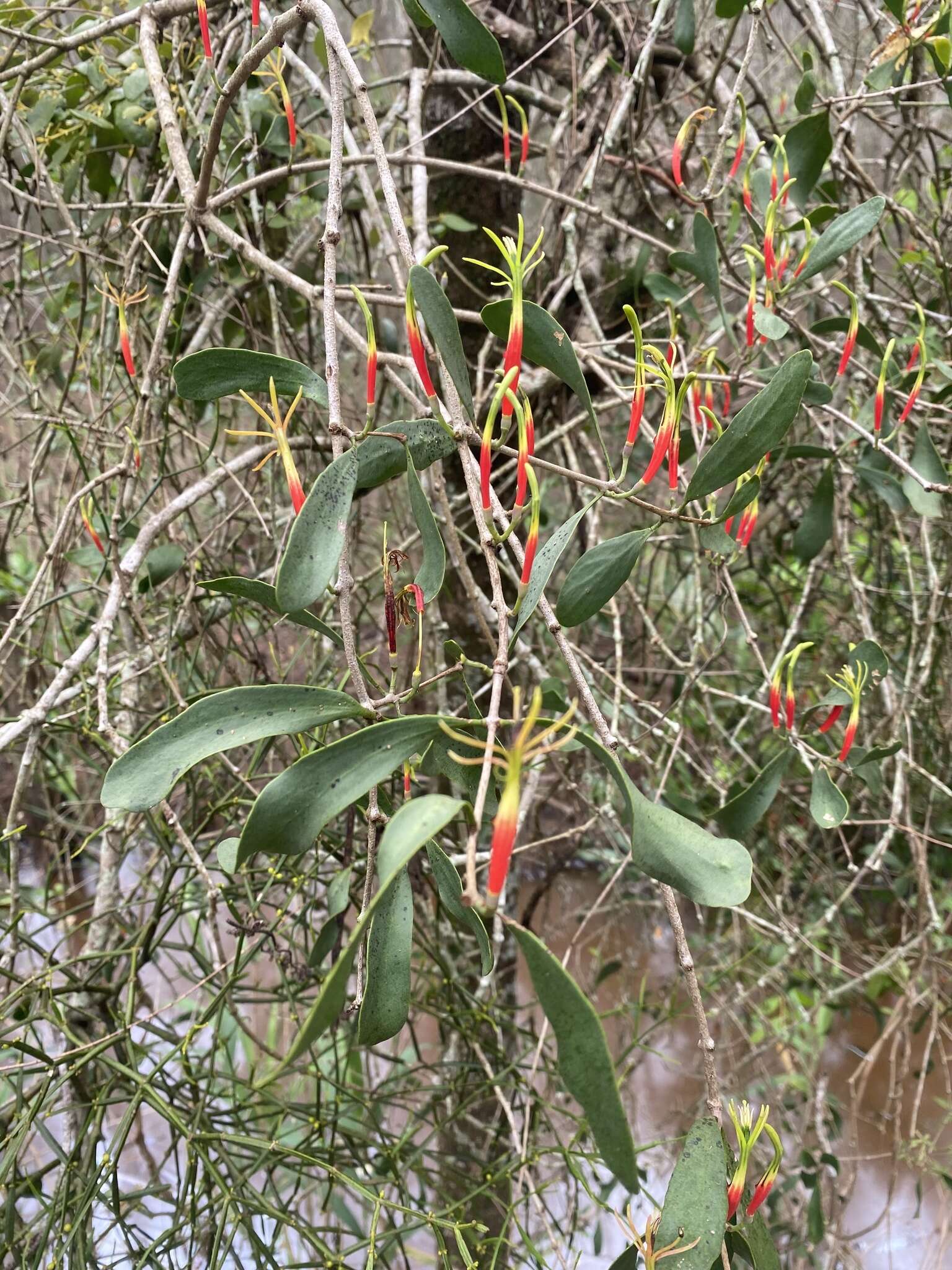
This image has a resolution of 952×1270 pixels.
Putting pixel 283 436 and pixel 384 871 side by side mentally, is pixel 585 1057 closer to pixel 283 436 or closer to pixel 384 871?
pixel 384 871

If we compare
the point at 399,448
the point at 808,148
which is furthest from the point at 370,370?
the point at 808,148

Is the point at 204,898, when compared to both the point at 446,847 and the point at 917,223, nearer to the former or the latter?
the point at 446,847

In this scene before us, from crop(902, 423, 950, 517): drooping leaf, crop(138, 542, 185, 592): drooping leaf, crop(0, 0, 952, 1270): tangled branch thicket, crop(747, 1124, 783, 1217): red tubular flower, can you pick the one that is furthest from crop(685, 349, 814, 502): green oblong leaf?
crop(138, 542, 185, 592): drooping leaf

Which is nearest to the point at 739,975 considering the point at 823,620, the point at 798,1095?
the point at 798,1095

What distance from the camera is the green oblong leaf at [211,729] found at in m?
0.24

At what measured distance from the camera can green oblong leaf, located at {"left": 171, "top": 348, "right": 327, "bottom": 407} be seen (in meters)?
0.32

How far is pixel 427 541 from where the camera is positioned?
0.95 feet

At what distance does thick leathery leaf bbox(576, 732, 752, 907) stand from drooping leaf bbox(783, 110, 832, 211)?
1.65 ft

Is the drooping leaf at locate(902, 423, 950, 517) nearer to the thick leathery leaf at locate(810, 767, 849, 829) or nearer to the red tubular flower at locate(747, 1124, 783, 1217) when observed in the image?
the thick leathery leaf at locate(810, 767, 849, 829)

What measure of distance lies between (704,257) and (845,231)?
82 mm

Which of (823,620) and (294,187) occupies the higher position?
(294,187)

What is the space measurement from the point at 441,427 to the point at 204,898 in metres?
0.53

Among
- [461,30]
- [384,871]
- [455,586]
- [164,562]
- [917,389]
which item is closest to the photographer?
[384,871]

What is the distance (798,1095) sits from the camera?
1.26m
